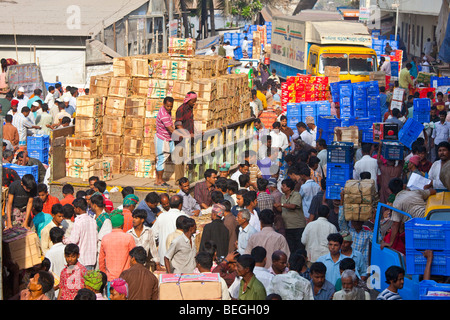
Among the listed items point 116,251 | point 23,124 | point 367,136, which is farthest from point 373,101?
point 116,251

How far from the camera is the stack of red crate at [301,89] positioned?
22.5 m

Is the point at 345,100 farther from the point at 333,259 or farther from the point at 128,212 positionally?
the point at 333,259

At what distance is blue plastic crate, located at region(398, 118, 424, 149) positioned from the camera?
16.0 m

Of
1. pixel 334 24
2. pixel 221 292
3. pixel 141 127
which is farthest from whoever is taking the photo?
pixel 334 24

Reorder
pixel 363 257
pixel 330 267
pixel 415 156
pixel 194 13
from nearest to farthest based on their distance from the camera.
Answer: pixel 330 267 < pixel 363 257 < pixel 415 156 < pixel 194 13

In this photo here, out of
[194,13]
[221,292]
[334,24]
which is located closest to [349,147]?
[221,292]

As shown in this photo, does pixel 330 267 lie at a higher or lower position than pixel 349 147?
lower

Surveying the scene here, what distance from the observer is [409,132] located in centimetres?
1602

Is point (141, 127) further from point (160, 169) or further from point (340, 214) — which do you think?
point (340, 214)

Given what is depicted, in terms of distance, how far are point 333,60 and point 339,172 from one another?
14.6 m

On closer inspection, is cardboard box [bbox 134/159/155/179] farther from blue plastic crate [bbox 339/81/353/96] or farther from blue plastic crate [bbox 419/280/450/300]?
blue plastic crate [bbox 419/280/450/300]

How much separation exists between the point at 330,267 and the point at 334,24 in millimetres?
22260

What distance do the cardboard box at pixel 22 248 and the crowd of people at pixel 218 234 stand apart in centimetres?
13

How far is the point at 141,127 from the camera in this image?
50.8ft
